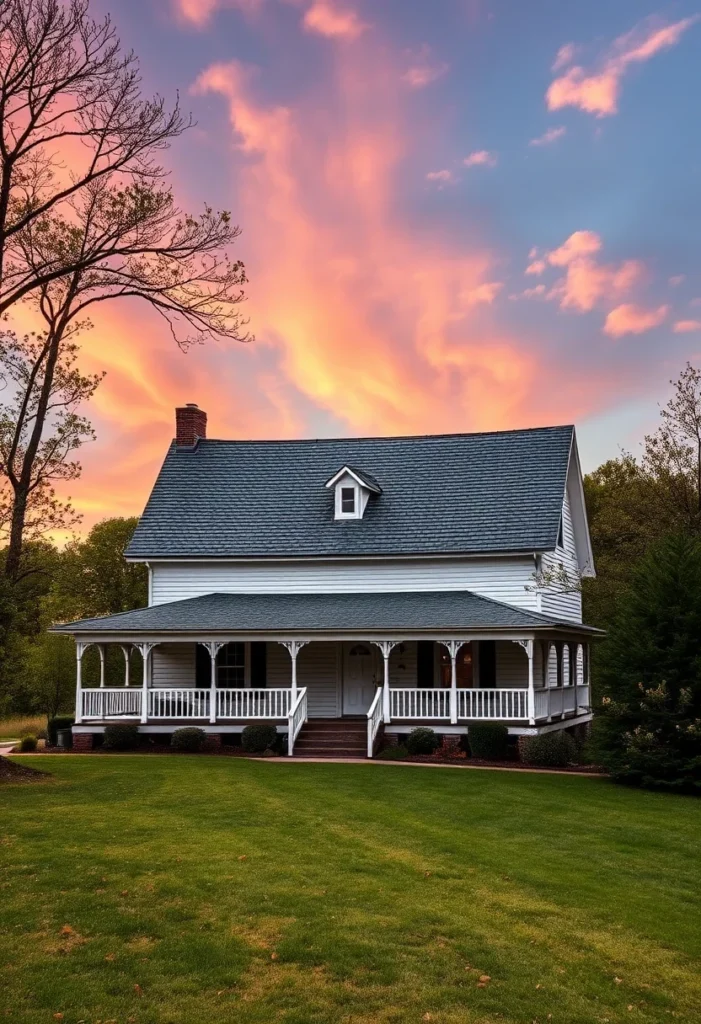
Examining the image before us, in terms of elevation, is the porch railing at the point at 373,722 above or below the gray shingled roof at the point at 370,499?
below

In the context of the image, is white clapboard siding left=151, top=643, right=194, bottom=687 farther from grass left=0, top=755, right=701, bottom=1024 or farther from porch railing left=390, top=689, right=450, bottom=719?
grass left=0, top=755, right=701, bottom=1024

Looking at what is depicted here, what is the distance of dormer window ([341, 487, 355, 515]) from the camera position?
28.1 meters

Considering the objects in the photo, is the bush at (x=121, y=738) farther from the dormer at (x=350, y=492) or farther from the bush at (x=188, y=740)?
the dormer at (x=350, y=492)

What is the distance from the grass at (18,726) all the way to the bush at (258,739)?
39.8 ft

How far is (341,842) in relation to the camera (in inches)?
460

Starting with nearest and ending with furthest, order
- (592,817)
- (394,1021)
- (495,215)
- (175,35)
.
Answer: (394,1021)
(592,817)
(175,35)
(495,215)

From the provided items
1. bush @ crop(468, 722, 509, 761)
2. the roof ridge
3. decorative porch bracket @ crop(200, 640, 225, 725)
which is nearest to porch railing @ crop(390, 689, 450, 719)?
bush @ crop(468, 722, 509, 761)

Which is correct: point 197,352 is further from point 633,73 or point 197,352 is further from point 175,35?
point 633,73

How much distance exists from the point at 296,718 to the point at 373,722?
2.17 meters

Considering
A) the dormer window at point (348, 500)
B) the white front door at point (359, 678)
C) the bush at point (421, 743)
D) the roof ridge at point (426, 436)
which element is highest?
the roof ridge at point (426, 436)

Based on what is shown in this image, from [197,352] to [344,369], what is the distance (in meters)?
8.49

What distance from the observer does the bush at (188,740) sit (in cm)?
2259

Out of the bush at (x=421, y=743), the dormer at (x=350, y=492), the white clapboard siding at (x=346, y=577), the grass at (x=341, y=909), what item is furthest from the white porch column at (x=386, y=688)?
the grass at (x=341, y=909)

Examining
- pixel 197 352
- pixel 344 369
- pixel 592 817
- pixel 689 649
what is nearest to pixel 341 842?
pixel 592 817
